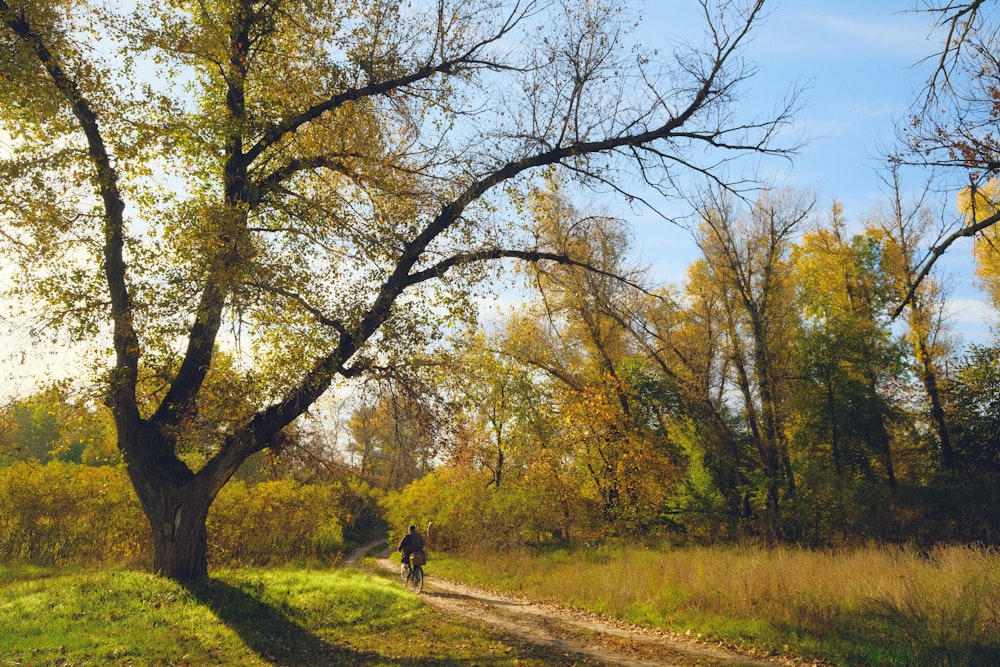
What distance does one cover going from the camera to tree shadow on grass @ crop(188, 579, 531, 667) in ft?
26.3

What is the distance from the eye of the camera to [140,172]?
1006 centimetres

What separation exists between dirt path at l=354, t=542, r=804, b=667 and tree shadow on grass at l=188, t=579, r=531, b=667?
1.83m

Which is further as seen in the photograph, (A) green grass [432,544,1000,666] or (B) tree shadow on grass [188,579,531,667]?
(B) tree shadow on grass [188,579,531,667]

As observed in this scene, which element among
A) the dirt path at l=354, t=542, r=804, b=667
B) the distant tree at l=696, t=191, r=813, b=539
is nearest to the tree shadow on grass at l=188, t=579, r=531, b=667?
the dirt path at l=354, t=542, r=804, b=667

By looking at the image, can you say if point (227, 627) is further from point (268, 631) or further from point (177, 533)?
point (177, 533)

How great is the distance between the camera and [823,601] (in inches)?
373

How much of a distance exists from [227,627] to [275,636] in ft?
2.40

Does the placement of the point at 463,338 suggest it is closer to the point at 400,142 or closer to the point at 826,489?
the point at 400,142

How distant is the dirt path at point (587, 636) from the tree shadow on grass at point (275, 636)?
71.9 inches

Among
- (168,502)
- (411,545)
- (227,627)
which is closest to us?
(227,627)

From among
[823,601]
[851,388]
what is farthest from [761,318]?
[823,601]

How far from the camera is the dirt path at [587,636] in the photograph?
27.3 ft

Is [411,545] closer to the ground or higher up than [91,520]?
closer to the ground

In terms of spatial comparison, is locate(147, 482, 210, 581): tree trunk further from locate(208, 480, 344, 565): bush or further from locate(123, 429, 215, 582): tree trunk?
locate(208, 480, 344, 565): bush
